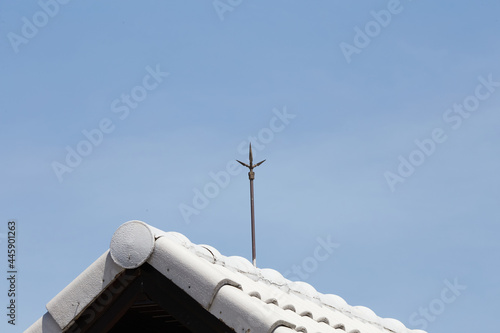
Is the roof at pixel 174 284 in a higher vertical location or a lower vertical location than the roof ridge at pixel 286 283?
lower

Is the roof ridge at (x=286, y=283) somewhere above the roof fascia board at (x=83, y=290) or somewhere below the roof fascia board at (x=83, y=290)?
above

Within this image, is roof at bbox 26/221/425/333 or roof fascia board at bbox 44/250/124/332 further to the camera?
roof fascia board at bbox 44/250/124/332

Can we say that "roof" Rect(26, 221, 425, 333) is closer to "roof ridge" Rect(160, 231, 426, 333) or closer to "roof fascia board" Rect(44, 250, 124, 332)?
"roof fascia board" Rect(44, 250, 124, 332)

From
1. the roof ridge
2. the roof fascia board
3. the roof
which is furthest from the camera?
the roof ridge

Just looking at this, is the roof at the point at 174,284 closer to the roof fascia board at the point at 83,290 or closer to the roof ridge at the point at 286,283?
the roof fascia board at the point at 83,290

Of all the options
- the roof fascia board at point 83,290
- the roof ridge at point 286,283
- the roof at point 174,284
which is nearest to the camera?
the roof at point 174,284

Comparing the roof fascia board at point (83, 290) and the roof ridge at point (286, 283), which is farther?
the roof ridge at point (286, 283)

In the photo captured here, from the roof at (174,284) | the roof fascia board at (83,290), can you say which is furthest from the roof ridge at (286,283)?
the roof fascia board at (83,290)

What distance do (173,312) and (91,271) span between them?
743 millimetres

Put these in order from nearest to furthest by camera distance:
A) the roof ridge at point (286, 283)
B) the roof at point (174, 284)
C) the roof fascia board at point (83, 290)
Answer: the roof at point (174, 284)
the roof fascia board at point (83, 290)
the roof ridge at point (286, 283)

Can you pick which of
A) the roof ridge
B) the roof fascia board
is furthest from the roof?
the roof ridge

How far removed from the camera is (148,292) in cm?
668

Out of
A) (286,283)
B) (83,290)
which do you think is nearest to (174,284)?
(83,290)

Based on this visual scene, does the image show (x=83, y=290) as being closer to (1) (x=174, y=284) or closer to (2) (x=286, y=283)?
(1) (x=174, y=284)
